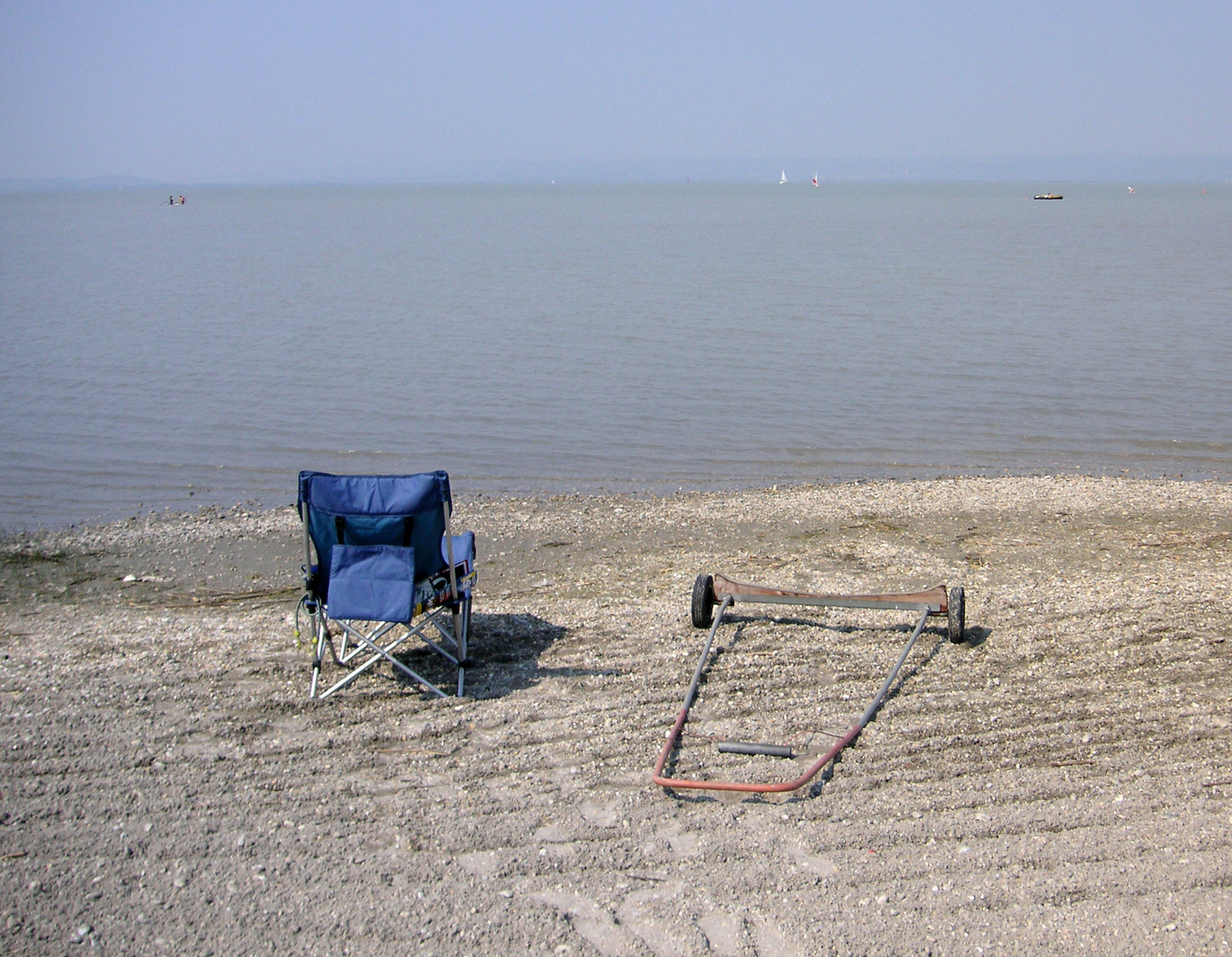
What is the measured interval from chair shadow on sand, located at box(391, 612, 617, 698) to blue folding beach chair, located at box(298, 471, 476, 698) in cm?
14

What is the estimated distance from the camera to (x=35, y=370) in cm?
1944

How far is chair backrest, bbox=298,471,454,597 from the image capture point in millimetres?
5836

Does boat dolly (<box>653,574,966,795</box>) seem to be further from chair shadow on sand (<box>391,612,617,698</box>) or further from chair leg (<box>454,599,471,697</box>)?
chair leg (<box>454,599,471,697</box>)

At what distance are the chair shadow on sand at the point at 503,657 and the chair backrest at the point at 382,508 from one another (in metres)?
0.68

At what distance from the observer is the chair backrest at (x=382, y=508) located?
230 inches

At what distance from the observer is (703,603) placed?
664 cm

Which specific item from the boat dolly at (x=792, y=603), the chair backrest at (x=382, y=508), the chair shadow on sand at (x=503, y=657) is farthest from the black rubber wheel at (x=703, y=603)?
the chair backrest at (x=382, y=508)

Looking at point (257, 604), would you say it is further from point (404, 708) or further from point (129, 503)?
point (129, 503)

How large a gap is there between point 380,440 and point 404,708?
31.1ft

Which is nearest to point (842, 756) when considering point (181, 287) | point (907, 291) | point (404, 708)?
point (404, 708)

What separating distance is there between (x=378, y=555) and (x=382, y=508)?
10.2 inches

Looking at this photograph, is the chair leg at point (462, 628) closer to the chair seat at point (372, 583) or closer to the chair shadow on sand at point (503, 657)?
the chair shadow on sand at point (503, 657)

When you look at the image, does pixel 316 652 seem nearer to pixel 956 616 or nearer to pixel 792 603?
pixel 792 603

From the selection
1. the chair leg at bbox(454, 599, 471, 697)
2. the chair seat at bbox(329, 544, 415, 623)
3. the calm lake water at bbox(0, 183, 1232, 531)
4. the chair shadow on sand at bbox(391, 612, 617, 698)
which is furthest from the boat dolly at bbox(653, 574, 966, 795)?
the calm lake water at bbox(0, 183, 1232, 531)
